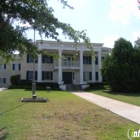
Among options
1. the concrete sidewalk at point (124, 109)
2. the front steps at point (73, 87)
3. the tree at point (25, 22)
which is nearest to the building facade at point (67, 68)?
the front steps at point (73, 87)

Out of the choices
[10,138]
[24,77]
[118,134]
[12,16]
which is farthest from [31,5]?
[24,77]

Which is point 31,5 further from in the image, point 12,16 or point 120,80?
point 120,80

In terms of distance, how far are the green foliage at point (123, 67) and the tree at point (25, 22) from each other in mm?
19033

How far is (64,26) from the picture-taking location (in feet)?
11.4

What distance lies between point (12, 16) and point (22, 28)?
0.26 m

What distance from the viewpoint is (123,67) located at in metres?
21.6

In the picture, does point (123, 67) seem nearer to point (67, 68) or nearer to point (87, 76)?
point (67, 68)

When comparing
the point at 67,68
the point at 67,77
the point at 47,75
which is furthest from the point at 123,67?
the point at 47,75

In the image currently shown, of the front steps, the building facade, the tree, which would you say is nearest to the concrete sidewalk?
the tree

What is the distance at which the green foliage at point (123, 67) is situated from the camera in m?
21.4

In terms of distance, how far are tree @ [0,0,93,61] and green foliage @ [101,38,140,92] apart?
19.0m

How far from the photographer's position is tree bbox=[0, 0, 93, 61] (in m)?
3.04

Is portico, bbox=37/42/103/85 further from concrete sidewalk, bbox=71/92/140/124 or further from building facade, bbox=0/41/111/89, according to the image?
concrete sidewalk, bbox=71/92/140/124

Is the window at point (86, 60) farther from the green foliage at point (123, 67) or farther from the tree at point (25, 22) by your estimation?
the tree at point (25, 22)
